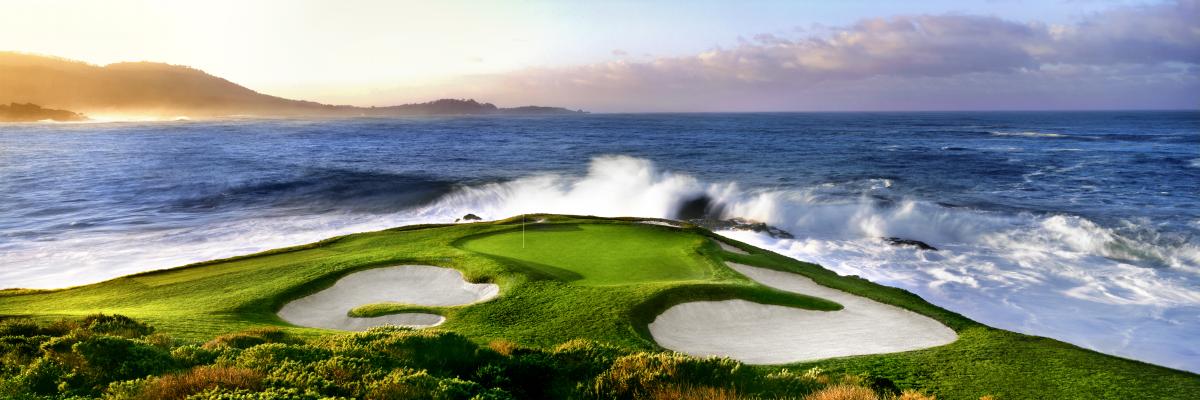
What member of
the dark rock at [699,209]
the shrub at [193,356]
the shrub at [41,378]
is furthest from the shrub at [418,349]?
the dark rock at [699,209]

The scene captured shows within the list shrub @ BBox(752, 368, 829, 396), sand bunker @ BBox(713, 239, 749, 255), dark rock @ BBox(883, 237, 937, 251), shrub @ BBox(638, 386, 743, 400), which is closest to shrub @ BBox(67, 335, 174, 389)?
shrub @ BBox(638, 386, 743, 400)

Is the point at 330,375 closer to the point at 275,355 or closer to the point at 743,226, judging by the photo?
the point at 275,355

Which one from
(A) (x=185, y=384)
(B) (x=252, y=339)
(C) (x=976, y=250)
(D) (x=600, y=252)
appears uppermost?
(A) (x=185, y=384)

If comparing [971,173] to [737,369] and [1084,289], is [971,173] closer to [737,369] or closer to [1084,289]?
[1084,289]

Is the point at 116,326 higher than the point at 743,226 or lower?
higher

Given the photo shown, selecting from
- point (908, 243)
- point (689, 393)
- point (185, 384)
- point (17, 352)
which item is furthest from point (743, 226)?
point (17, 352)

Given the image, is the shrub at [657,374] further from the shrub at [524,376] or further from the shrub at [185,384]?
the shrub at [185,384]
